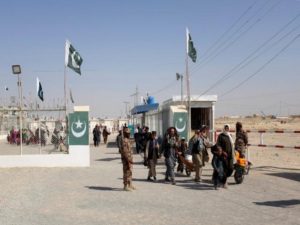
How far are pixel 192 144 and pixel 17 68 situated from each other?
7948 millimetres

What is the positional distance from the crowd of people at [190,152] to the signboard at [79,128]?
4.42 m

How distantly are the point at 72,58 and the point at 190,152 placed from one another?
305 inches

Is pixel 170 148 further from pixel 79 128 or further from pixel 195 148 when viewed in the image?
pixel 79 128

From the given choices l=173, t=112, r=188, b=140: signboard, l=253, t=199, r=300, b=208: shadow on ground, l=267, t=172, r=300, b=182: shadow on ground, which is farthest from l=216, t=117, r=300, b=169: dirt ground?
l=253, t=199, r=300, b=208: shadow on ground

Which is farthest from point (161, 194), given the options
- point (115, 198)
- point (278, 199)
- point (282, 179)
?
point (282, 179)

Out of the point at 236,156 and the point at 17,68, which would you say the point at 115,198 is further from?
the point at 17,68

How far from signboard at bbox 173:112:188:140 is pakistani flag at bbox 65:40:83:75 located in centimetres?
452

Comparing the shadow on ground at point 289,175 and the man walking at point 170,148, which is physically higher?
the man walking at point 170,148

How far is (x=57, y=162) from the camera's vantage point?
19.0m

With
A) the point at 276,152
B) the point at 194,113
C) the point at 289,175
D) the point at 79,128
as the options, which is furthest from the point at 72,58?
the point at 276,152

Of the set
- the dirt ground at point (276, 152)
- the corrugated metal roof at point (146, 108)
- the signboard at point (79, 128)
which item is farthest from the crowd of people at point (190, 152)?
the corrugated metal roof at point (146, 108)

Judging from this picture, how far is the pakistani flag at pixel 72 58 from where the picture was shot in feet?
67.4

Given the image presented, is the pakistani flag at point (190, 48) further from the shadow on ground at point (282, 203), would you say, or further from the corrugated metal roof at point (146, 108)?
the shadow on ground at point (282, 203)

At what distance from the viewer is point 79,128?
1942cm
